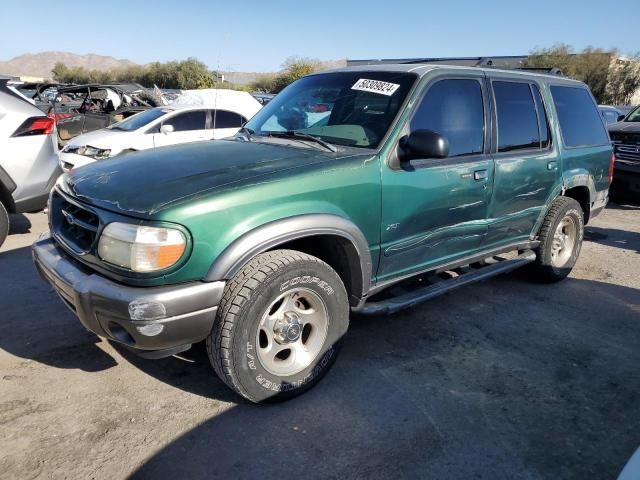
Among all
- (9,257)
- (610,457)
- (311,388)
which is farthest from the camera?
(9,257)

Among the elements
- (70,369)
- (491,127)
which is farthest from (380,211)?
(70,369)

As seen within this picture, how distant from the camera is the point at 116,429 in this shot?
264cm

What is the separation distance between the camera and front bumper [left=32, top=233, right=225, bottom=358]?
234cm

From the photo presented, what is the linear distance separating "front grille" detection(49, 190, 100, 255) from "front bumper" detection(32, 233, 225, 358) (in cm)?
20

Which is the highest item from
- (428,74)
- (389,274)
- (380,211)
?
(428,74)

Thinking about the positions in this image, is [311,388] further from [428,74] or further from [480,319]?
[428,74]

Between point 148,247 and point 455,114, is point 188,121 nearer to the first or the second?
point 455,114

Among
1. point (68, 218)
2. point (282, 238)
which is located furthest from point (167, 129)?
point (282, 238)

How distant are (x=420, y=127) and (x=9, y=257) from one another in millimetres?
4341

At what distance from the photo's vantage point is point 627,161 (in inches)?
335

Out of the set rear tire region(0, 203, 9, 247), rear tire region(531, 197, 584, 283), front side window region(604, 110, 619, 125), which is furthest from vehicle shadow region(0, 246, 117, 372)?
front side window region(604, 110, 619, 125)

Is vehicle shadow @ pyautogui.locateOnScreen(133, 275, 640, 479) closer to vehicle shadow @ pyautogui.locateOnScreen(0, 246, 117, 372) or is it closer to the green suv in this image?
the green suv

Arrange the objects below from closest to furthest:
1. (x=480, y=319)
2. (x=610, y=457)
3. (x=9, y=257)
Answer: (x=610, y=457) < (x=480, y=319) < (x=9, y=257)

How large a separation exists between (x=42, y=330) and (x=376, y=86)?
2924 millimetres
